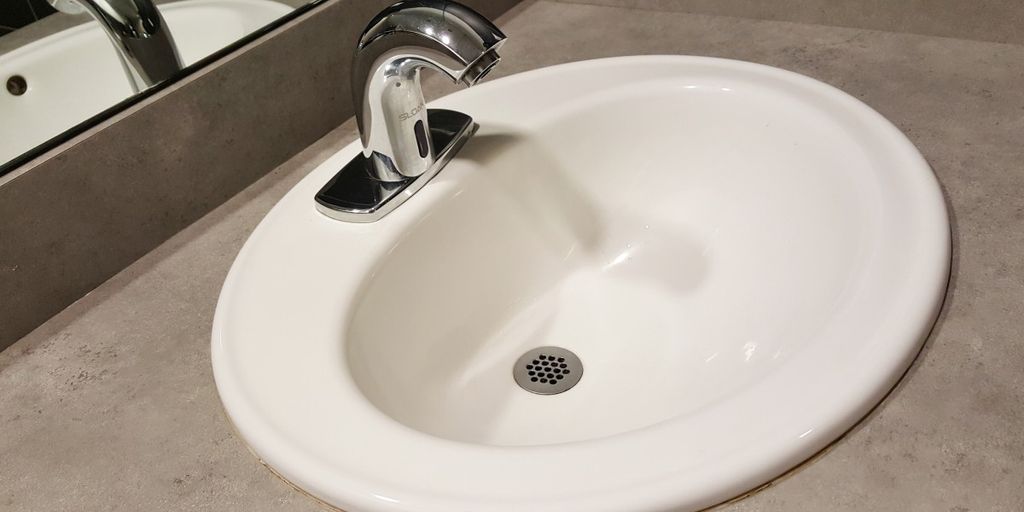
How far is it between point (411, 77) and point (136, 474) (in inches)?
14.9

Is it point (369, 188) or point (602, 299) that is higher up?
point (369, 188)

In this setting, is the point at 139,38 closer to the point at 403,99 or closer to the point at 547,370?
the point at 403,99

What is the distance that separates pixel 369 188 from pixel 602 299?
0.89 feet

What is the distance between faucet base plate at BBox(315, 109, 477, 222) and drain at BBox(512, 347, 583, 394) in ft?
0.65

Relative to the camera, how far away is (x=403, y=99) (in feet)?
2.37

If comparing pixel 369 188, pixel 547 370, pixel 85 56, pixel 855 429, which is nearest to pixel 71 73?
pixel 85 56

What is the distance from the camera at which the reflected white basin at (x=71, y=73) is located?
2.34ft

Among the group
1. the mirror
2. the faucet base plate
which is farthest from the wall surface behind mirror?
the faucet base plate

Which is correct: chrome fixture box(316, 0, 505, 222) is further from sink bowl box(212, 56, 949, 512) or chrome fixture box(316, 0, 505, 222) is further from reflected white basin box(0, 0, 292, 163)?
reflected white basin box(0, 0, 292, 163)

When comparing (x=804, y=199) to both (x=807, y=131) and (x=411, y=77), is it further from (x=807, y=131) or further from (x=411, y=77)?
(x=411, y=77)

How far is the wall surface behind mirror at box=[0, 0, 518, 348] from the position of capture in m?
0.70

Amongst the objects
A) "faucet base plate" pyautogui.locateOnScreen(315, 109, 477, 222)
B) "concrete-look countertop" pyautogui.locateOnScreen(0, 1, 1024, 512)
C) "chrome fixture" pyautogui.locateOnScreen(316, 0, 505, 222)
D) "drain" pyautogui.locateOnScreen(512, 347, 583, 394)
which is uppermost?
"chrome fixture" pyautogui.locateOnScreen(316, 0, 505, 222)

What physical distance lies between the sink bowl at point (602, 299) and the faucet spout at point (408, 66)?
0.16ft

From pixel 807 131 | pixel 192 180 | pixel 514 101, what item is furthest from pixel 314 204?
pixel 807 131
